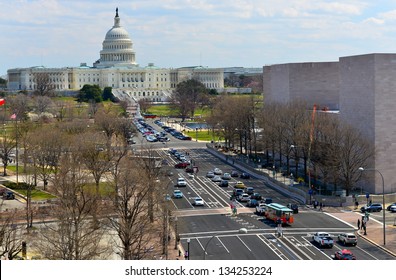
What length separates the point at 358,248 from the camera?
116ft

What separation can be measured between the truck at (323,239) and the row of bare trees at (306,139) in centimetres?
1292

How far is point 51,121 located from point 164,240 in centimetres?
7415

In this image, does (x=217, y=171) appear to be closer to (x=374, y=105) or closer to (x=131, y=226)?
(x=374, y=105)

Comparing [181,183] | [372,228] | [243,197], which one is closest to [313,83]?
[181,183]

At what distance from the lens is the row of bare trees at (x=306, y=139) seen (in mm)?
50562

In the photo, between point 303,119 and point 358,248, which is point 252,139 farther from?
point 358,248

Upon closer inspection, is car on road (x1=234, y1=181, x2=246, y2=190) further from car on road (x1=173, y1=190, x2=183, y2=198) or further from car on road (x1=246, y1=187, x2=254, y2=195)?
car on road (x1=173, y1=190, x2=183, y2=198)

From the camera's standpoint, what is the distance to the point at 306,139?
57125 mm

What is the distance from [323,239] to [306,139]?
876 inches

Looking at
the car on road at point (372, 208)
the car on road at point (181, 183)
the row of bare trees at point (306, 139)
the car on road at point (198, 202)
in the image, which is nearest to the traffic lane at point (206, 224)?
the car on road at point (198, 202)

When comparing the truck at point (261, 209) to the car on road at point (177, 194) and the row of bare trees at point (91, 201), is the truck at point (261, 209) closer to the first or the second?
the row of bare trees at point (91, 201)

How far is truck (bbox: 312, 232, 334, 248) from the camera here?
35281 millimetres

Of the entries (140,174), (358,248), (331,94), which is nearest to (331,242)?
(358,248)

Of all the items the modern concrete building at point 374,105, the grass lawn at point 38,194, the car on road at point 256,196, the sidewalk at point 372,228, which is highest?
the modern concrete building at point 374,105
